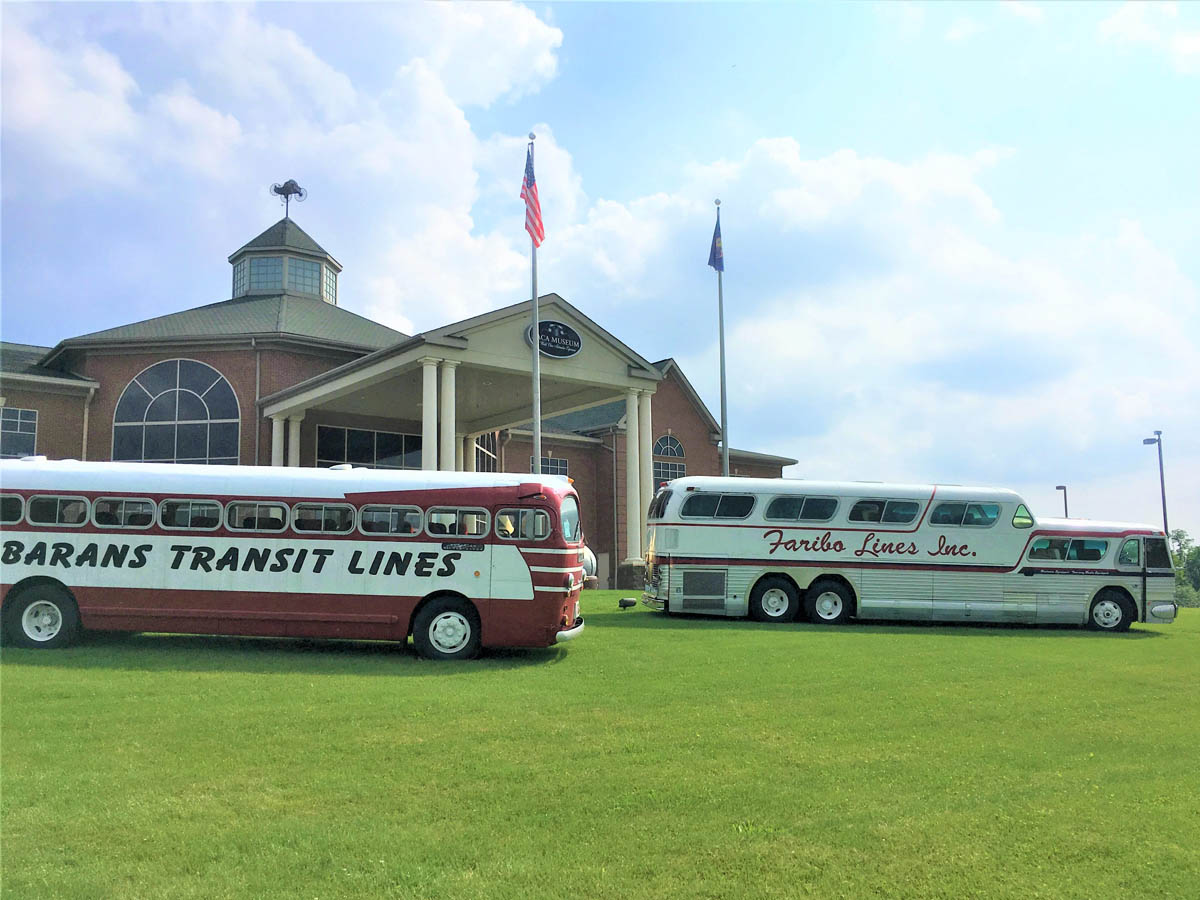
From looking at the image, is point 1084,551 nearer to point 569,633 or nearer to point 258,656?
point 569,633

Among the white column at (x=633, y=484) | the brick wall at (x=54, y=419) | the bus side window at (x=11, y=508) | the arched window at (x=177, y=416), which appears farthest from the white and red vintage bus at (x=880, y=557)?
the brick wall at (x=54, y=419)

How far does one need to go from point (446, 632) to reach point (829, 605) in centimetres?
945

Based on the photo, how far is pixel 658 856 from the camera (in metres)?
5.32

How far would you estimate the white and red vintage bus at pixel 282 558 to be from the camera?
40.9ft

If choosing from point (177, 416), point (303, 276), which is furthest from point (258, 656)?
point (303, 276)

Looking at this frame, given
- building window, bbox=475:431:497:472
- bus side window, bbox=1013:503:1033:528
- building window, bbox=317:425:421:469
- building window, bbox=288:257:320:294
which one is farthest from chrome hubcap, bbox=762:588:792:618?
building window, bbox=288:257:320:294

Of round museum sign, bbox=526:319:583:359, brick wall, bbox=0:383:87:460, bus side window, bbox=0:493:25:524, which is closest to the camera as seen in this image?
bus side window, bbox=0:493:25:524

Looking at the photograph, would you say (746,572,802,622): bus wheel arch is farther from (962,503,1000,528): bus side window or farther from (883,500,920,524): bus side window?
(962,503,1000,528): bus side window

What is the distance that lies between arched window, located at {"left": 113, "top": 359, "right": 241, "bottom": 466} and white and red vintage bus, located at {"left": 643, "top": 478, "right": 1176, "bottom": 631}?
705 inches

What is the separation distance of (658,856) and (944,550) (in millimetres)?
15451

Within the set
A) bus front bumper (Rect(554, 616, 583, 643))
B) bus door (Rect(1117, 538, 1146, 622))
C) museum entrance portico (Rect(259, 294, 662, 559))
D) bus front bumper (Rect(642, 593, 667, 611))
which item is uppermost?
museum entrance portico (Rect(259, 294, 662, 559))

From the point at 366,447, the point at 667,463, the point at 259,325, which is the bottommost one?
the point at 366,447

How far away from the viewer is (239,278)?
39.1 meters

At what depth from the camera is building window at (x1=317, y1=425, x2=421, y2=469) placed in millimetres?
32312
